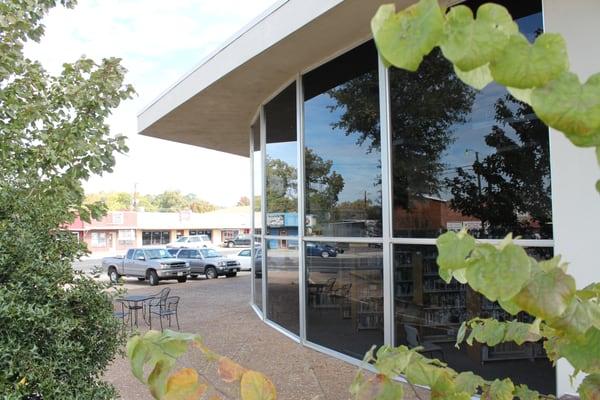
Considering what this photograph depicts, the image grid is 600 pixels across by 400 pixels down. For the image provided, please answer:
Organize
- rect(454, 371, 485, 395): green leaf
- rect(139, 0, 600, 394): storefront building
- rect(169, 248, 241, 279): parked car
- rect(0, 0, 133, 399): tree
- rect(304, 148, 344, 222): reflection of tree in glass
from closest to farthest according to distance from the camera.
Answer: rect(454, 371, 485, 395): green leaf, rect(0, 0, 133, 399): tree, rect(139, 0, 600, 394): storefront building, rect(304, 148, 344, 222): reflection of tree in glass, rect(169, 248, 241, 279): parked car

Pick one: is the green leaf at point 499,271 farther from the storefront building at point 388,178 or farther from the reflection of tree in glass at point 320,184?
the reflection of tree in glass at point 320,184

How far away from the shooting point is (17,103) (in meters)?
4.57

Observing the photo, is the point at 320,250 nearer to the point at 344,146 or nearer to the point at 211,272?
the point at 344,146

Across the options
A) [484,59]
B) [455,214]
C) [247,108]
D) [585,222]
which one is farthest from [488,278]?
[247,108]

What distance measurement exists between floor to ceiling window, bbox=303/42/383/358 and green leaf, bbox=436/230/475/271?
5448mm

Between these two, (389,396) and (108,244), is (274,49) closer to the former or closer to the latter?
(389,396)

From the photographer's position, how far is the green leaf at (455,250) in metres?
0.69

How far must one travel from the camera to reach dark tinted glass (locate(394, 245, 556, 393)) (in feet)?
15.3

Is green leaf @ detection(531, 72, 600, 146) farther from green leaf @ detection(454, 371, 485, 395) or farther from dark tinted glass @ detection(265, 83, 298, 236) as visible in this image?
dark tinted glass @ detection(265, 83, 298, 236)

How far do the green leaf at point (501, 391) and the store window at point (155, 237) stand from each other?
55.2 m

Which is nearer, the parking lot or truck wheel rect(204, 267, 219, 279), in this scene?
the parking lot

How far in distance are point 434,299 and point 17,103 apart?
4.79 meters

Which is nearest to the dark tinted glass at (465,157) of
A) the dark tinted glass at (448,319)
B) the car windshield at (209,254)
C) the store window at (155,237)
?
the dark tinted glass at (448,319)

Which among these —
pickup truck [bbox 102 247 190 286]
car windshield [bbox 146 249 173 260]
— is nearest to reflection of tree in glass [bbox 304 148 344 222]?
pickup truck [bbox 102 247 190 286]
